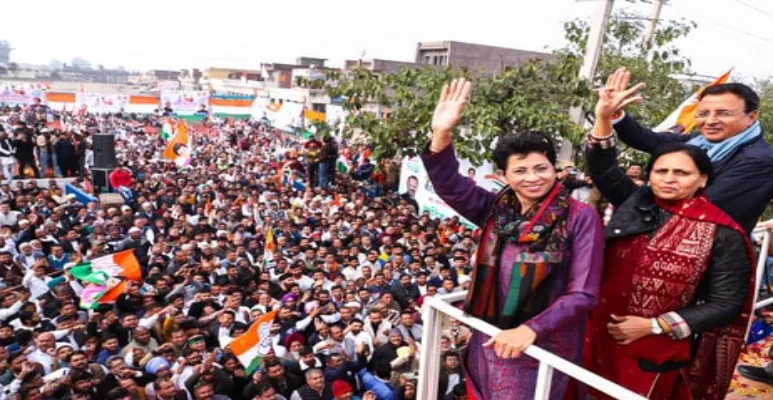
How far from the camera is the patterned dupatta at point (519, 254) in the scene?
1820 millimetres

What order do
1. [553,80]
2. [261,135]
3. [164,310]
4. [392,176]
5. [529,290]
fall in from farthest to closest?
[261,135], [392,176], [553,80], [164,310], [529,290]

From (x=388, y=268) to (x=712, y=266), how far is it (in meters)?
6.29

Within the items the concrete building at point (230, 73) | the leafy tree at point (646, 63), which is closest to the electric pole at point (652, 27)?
the leafy tree at point (646, 63)

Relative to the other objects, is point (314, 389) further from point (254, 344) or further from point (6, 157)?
point (6, 157)

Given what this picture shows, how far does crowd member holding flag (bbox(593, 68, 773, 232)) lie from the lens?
6.77 ft

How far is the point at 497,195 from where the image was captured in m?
2.02

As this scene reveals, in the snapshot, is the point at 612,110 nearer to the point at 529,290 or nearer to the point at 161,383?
the point at 529,290

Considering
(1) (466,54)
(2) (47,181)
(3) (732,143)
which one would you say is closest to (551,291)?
(3) (732,143)

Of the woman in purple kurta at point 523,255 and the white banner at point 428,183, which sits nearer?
the woman in purple kurta at point 523,255

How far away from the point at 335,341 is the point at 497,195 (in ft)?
14.6

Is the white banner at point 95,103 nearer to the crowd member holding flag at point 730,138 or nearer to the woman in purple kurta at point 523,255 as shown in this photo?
the woman in purple kurta at point 523,255

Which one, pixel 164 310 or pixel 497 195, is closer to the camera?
pixel 497 195

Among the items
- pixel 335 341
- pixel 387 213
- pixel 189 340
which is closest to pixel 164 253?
pixel 189 340

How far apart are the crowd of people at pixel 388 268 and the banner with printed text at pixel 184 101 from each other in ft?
40.8
